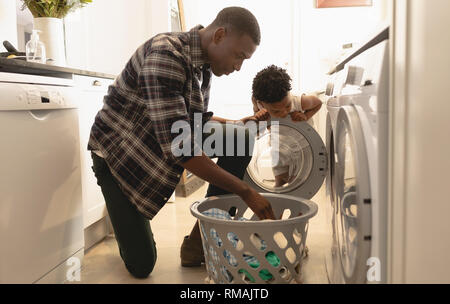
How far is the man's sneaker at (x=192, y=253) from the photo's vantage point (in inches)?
72.0

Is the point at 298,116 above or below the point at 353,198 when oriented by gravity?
above

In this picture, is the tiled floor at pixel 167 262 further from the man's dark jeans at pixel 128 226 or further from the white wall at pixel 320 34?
the white wall at pixel 320 34

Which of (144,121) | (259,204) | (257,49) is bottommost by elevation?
(259,204)

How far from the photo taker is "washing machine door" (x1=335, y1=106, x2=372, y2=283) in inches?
37.0

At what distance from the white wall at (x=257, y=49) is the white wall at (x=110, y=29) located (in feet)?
3.11

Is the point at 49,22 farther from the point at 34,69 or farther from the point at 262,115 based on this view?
the point at 262,115

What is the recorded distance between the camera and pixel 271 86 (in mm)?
1913

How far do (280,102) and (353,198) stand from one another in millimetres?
913

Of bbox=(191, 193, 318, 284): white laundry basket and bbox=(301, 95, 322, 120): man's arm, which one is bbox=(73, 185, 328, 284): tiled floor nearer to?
bbox=(191, 193, 318, 284): white laundry basket

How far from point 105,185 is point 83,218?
289mm

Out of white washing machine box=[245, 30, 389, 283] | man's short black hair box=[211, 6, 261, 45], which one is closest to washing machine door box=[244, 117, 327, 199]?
white washing machine box=[245, 30, 389, 283]

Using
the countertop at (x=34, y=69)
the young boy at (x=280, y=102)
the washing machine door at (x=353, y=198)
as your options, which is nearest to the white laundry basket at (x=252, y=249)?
the washing machine door at (x=353, y=198)

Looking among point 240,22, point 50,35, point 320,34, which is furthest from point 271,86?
point 320,34
